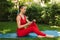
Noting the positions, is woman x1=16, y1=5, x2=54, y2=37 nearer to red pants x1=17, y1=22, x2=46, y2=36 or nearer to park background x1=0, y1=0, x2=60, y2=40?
red pants x1=17, y1=22, x2=46, y2=36

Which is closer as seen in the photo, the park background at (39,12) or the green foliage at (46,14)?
the park background at (39,12)

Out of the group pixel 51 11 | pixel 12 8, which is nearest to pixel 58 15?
pixel 51 11

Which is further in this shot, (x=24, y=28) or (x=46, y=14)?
(x=46, y=14)

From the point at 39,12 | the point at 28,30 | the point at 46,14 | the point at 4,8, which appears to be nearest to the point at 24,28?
the point at 28,30

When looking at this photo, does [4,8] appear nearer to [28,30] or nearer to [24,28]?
[24,28]

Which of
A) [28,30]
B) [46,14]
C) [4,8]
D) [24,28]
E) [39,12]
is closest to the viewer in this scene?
[28,30]

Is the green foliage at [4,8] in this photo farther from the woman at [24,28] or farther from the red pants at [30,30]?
the red pants at [30,30]

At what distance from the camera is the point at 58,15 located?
12133mm

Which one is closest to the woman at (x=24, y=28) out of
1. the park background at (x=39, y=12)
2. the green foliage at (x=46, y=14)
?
the park background at (x=39, y=12)

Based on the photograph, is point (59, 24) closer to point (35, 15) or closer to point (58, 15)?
point (58, 15)

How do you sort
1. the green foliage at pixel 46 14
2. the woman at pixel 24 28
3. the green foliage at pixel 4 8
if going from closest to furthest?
1. the woman at pixel 24 28
2. the green foliage at pixel 46 14
3. the green foliage at pixel 4 8

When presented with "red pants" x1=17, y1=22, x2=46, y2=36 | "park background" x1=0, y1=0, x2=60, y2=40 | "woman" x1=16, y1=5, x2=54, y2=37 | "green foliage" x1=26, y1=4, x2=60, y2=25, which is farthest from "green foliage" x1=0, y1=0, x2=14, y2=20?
"red pants" x1=17, y1=22, x2=46, y2=36

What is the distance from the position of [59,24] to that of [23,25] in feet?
10.7

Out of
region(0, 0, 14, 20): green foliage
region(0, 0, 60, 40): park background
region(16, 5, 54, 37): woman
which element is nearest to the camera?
region(16, 5, 54, 37): woman
